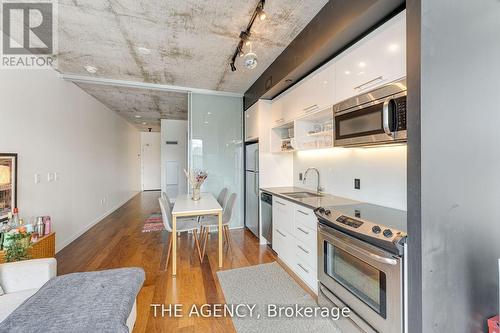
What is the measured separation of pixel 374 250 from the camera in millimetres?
1328

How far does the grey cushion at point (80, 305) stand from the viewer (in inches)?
40.9

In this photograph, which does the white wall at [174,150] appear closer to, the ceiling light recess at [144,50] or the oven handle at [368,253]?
the ceiling light recess at [144,50]

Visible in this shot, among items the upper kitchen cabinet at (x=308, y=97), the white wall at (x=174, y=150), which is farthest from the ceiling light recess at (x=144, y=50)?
the white wall at (x=174, y=150)

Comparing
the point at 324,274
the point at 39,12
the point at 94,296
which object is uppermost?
the point at 39,12

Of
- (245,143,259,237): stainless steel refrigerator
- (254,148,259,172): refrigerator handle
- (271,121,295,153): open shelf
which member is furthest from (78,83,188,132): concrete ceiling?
(271,121,295,153): open shelf

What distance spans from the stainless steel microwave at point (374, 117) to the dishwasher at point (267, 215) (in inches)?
54.6

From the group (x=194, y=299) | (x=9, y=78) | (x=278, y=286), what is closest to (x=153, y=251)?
(x=194, y=299)

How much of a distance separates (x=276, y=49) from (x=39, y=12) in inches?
92.5

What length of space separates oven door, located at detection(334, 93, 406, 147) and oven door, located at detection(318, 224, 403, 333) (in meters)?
0.76

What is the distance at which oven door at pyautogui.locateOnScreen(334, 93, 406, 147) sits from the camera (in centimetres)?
140

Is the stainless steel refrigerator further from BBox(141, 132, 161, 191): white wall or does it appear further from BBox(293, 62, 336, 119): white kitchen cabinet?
BBox(141, 132, 161, 191): white wall

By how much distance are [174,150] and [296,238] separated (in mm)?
5747

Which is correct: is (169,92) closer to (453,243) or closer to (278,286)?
(278,286)

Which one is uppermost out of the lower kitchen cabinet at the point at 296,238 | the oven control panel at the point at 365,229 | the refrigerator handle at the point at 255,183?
the refrigerator handle at the point at 255,183
